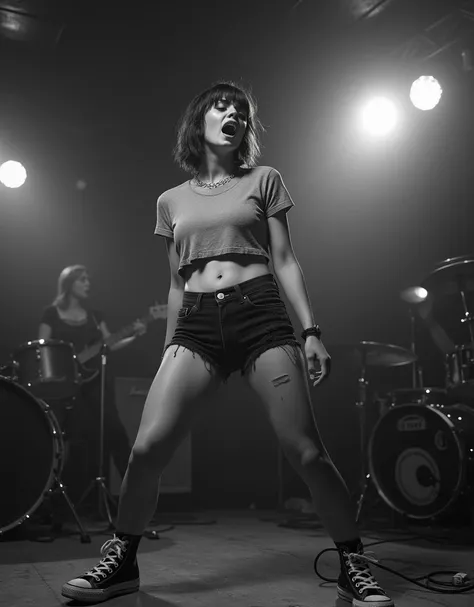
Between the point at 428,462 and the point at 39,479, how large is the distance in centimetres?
239

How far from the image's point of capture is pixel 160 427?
7.10 ft

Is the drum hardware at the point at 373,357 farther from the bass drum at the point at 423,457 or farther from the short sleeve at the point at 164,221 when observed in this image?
the short sleeve at the point at 164,221

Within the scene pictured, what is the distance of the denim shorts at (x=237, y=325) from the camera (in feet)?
7.20

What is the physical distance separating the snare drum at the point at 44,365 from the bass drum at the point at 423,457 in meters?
2.07

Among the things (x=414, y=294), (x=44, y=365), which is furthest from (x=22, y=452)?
(x=414, y=294)

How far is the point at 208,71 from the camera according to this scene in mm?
5867

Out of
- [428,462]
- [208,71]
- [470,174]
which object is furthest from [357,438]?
[208,71]

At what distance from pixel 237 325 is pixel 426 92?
12.9 feet

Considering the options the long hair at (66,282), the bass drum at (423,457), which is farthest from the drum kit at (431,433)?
the long hair at (66,282)

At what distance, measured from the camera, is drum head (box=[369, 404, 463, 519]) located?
13.3 feet

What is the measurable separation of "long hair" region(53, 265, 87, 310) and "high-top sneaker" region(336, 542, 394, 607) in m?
4.01

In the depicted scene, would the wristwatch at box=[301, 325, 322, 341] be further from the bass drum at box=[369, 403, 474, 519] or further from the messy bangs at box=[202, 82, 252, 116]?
the bass drum at box=[369, 403, 474, 519]

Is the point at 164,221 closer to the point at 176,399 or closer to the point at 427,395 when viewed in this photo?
the point at 176,399

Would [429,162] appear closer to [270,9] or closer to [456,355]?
[270,9]
